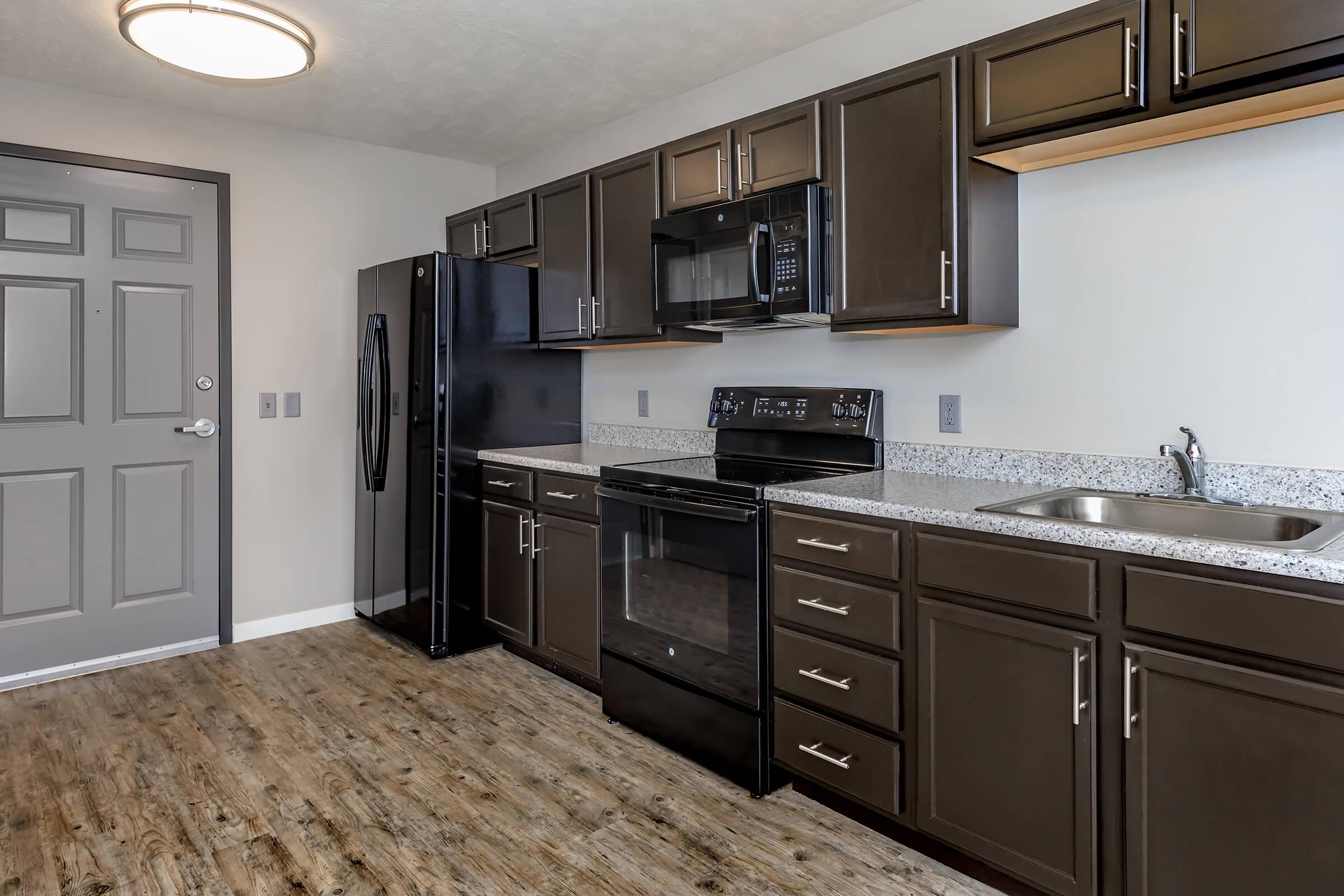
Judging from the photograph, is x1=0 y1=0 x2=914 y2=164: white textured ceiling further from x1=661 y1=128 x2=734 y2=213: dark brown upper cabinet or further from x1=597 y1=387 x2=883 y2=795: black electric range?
x1=597 y1=387 x2=883 y2=795: black electric range

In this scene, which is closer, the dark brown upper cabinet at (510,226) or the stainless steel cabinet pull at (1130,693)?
the stainless steel cabinet pull at (1130,693)

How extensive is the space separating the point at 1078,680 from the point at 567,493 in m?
A: 1.93

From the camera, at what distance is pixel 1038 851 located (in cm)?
175

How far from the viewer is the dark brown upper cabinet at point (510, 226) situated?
3686 mm

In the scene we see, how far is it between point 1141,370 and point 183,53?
9.86 ft

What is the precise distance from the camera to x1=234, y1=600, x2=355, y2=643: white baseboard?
12.5ft

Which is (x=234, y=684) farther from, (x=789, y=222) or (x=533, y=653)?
(x=789, y=222)

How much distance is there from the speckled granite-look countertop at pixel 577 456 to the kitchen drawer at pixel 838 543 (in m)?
0.81

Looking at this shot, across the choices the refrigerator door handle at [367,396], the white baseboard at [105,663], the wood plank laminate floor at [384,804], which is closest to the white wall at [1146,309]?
the wood plank laminate floor at [384,804]

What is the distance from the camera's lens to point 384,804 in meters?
2.31

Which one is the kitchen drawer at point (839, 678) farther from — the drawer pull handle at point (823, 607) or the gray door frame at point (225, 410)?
the gray door frame at point (225, 410)

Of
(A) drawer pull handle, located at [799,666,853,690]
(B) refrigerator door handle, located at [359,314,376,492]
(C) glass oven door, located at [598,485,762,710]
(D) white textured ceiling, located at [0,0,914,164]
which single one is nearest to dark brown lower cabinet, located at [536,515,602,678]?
(C) glass oven door, located at [598,485,762,710]

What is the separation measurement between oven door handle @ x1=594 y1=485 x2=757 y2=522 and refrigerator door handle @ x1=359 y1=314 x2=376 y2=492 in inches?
58.3

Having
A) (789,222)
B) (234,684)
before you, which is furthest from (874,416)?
(234,684)
